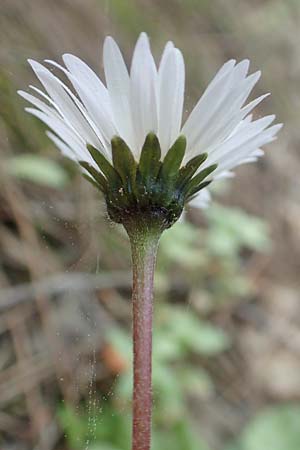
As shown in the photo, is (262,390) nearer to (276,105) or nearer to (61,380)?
Answer: (61,380)

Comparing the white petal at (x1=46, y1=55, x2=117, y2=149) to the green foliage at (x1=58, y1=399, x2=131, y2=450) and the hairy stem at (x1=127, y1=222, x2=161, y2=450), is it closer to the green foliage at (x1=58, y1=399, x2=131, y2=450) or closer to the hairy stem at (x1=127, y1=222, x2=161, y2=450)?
the hairy stem at (x1=127, y1=222, x2=161, y2=450)

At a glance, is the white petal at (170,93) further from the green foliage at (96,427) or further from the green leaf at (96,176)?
the green foliage at (96,427)

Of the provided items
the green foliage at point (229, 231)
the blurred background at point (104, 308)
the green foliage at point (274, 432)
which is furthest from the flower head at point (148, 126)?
the green foliage at point (229, 231)

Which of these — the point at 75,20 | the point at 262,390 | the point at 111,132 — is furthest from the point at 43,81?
the point at 75,20

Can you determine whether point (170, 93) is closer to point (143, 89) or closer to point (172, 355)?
point (143, 89)

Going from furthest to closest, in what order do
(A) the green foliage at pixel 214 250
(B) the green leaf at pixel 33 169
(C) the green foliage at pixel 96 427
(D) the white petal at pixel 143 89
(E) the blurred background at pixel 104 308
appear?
(A) the green foliage at pixel 214 250 < (B) the green leaf at pixel 33 169 < (E) the blurred background at pixel 104 308 < (C) the green foliage at pixel 96 427 < (D) the white petal at pixel 143 89

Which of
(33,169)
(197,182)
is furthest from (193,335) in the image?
(197,182)

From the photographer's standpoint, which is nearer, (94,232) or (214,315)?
(94,232)

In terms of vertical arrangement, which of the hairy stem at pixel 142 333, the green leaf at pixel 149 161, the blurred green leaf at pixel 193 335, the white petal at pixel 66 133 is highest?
the white petal at pixel 66 133

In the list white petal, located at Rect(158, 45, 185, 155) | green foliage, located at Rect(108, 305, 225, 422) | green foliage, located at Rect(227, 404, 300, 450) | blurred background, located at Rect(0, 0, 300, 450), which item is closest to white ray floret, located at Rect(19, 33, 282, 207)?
white petal, located at Rect(158, 45, 185, 155)
